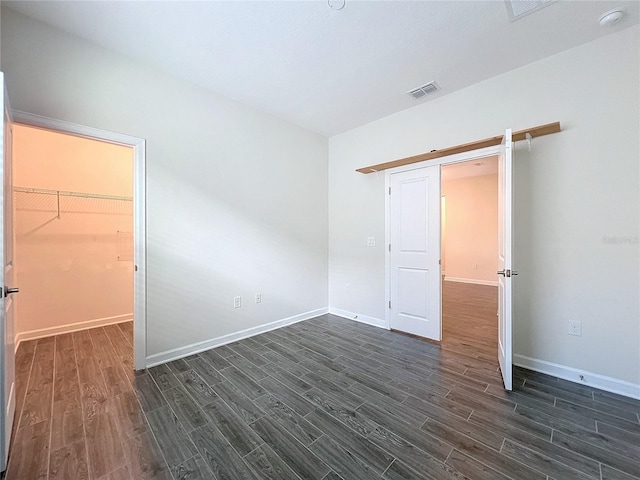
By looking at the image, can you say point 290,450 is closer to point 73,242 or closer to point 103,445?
point 103,445

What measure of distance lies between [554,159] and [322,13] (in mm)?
2398

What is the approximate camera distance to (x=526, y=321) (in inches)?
102

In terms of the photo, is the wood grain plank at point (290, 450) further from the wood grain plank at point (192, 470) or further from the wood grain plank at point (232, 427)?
the wood grain plank at point (192, 470)

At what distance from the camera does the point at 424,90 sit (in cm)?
298

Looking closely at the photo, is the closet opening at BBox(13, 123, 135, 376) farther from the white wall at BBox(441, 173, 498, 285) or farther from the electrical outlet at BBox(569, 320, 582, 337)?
the white wall at BBox(441, 173, 498, 285)

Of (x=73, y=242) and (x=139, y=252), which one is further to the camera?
(x=73, y=242)

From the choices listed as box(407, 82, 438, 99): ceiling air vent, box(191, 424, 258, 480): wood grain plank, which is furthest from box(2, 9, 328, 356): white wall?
box(407, 82, 438, 99): ceiling air vent

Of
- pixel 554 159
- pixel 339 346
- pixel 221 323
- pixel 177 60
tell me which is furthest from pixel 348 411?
pixel 177 60

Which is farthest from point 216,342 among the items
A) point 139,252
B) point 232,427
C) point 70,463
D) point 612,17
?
point 612,17

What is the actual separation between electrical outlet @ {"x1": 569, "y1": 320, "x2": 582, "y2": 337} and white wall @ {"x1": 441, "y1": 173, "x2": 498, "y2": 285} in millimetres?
4729

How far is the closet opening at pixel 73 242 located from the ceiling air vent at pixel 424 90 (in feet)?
11.3

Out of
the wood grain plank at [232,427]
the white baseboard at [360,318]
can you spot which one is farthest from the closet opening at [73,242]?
the white baseboard at [360,318]

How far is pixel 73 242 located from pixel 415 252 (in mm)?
4586

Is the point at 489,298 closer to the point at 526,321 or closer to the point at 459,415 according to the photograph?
the point at 526,321
